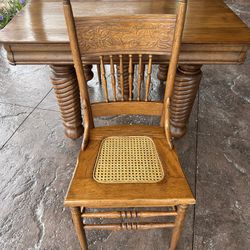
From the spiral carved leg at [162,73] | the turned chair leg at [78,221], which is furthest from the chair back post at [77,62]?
the spiral carved leg at [162,73]

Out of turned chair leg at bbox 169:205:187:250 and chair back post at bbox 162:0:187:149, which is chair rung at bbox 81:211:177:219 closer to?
turned chair leg at bbox 169:205:187:250

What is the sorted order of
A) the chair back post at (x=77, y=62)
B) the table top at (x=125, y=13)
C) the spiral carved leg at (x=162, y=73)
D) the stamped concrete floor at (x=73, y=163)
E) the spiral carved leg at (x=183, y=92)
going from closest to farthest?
the chair back post at (x=77, y=62)
the table top at (x=125, y=13)
the stamped concrete floor at (x=73, y=163)
the spiral carved leg at (x=183, y=92)
the spiral carved leg at (x=162, y=73)

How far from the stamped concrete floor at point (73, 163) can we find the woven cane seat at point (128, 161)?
1.81 ft

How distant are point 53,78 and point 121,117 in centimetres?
78

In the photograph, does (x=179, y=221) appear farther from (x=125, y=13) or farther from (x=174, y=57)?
(x=125, y=13)

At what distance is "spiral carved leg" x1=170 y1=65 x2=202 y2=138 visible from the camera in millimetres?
1524

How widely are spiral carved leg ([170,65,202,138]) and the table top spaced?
0.26 meters

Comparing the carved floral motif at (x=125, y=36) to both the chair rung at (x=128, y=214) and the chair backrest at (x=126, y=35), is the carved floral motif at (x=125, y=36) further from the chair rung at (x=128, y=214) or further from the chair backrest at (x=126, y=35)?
the chair rung at (x=128, y=214)

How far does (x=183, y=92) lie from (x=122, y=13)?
0.66 m

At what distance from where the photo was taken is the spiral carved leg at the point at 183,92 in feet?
5.00

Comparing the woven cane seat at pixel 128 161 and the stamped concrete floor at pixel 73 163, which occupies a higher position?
the woven cane seat at pixel 128 161

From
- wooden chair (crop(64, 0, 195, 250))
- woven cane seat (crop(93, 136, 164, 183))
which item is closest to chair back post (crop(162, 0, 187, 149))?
wooden chair (crop(64, 0, 195, 250))

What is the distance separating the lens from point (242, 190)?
1597 mm

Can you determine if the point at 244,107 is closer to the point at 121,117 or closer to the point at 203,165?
the point at 203,165
